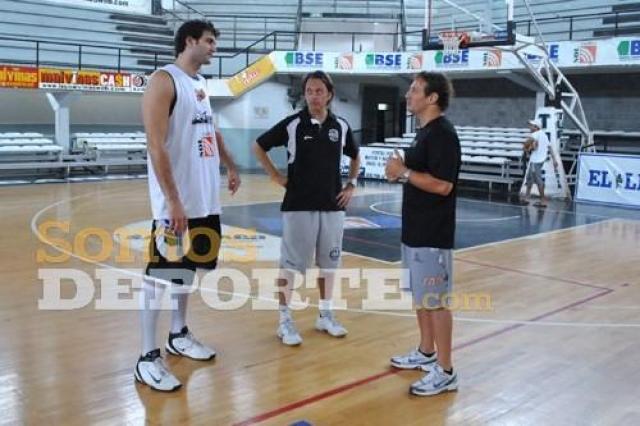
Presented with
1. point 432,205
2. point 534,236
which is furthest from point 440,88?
point 534,236

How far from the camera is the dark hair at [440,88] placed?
3.61 m

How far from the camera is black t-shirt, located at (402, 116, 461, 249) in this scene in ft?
11.5

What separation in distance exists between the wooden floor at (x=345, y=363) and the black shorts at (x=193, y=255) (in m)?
0.59

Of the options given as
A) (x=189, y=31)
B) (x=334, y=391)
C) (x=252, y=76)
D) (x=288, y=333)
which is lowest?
(x=334, y=391)

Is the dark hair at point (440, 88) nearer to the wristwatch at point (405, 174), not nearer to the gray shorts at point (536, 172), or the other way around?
the wristwatch at point (405, 174)

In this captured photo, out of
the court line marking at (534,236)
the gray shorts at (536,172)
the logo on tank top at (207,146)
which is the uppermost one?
the logo on tank top at (207,146)

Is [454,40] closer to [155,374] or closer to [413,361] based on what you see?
[413,361]

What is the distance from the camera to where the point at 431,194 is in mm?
3600

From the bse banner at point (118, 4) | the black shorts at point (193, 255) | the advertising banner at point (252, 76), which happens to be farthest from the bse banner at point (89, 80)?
the black shorts at point (193, 255)

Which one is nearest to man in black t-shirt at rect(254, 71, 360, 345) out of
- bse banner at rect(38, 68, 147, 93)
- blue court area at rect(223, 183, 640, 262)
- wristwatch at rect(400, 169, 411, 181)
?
wristwatch at rect(400, 169, 411, 181)

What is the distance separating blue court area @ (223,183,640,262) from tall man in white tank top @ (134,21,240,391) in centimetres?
379

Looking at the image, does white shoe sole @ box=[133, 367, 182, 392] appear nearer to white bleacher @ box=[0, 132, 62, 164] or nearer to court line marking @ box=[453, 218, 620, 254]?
court line marking @ box=[453, 218, 620, 254]

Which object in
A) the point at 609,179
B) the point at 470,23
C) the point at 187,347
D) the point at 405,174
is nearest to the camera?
the point at 405,174

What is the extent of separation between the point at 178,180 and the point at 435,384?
1742 millimetres
